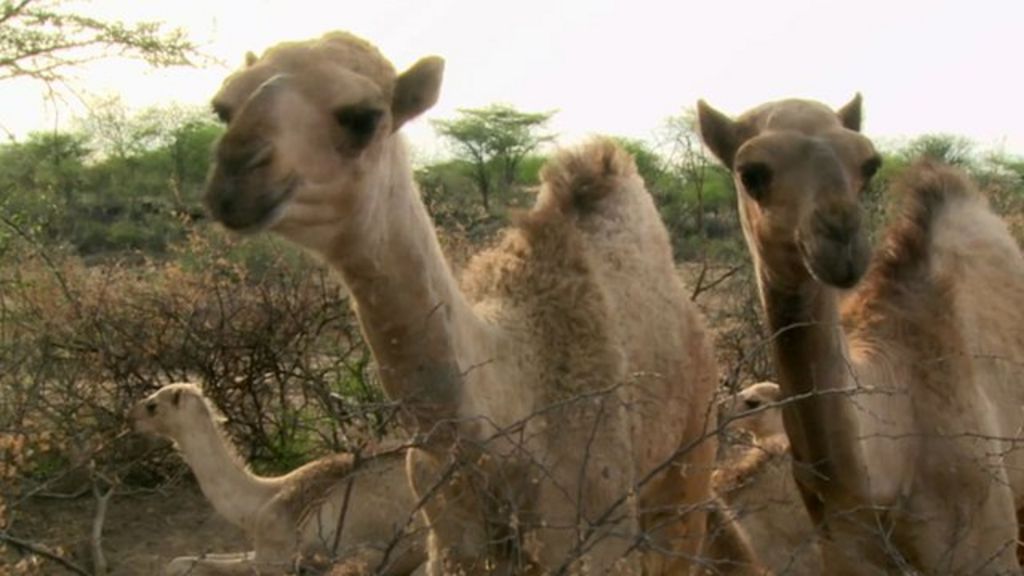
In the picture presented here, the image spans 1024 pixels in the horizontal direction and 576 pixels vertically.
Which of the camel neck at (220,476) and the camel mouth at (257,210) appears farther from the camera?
the camel neck at (220,476)

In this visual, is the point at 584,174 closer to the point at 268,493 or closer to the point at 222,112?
the point at 222,112

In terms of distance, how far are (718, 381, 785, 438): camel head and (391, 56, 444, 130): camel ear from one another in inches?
64.2

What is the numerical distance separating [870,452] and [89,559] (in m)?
4.63

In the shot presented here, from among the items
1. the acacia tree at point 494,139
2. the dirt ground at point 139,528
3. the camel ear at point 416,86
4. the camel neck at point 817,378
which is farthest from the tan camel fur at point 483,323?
the acacia tree at point 494,139

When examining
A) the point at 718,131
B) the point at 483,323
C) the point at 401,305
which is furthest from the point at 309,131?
the point at 718,131

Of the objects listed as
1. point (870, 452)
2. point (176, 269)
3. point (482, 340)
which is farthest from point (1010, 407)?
point (176, 269)

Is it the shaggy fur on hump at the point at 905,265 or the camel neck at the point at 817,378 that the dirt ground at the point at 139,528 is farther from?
the camel neck at the point at 817,378

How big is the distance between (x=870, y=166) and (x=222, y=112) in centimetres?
192

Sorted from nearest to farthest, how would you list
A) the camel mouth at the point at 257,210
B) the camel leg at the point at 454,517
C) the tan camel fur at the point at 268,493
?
the camel mouth at the point at 257,210 → the camel leg at the point at 454,517 → the tan camel fur at the point at 268,493

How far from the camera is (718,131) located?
5.07 meters

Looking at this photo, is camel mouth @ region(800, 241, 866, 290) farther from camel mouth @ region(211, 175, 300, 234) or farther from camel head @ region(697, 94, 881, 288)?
camel mouth @ region(211, 175, 300, 234)

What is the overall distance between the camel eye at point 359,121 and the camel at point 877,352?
3.91ft

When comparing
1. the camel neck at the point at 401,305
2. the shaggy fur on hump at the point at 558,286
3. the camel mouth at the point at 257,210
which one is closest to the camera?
the camel mouth at the point at 257,210

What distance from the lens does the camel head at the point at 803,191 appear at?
4242 mm
